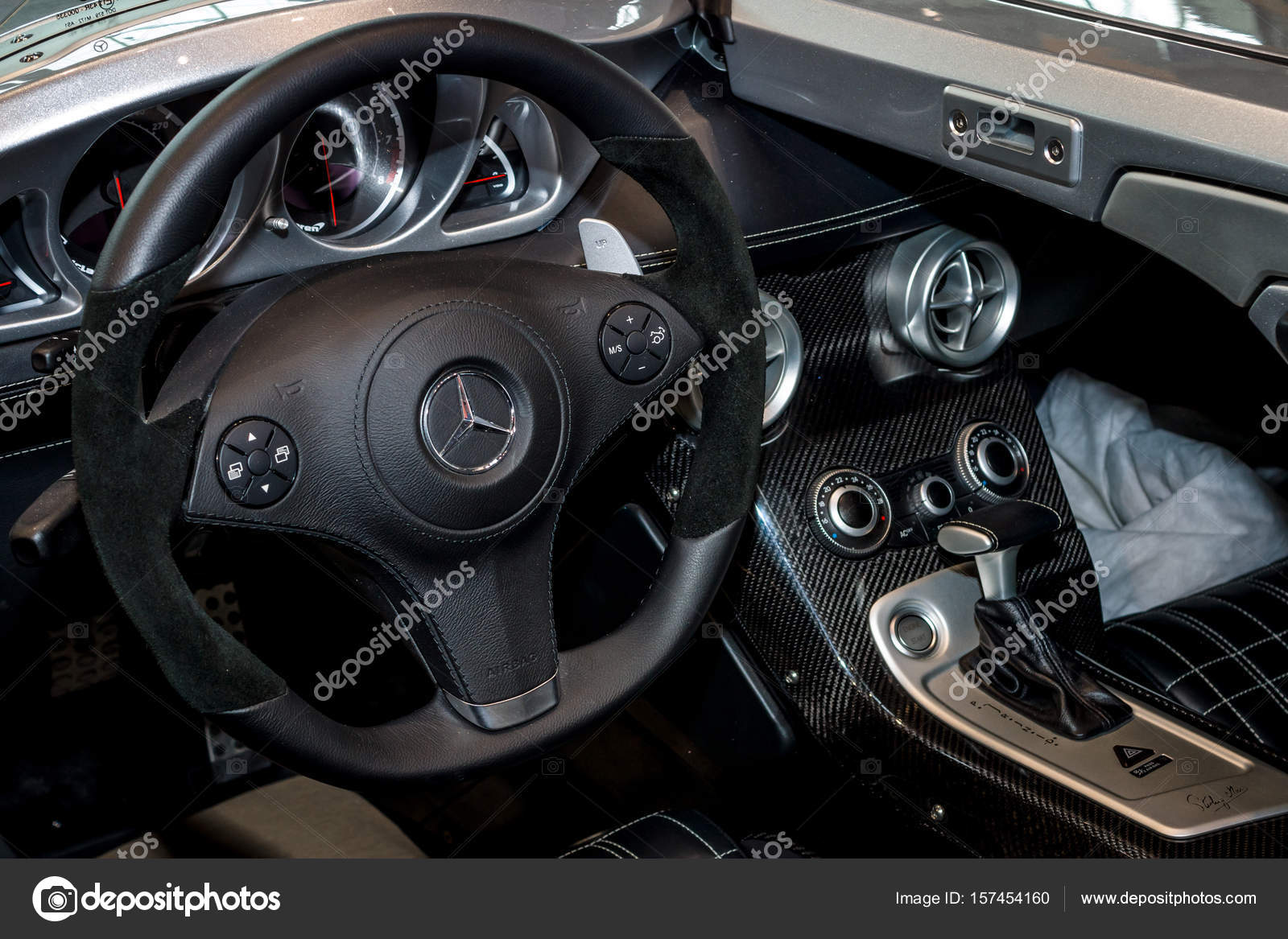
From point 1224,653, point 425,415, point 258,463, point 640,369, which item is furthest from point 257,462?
point 1224,653

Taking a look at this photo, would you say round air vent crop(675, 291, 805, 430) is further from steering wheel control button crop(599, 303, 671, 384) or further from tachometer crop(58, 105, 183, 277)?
tachometer crop(58, 105, 183, 277)

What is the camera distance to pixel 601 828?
153 centimetres

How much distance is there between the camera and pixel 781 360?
137cm

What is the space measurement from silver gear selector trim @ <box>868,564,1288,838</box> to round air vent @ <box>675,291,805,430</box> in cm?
26

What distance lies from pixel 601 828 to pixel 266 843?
1.83 ft

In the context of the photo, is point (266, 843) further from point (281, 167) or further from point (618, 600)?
point (281, 167)

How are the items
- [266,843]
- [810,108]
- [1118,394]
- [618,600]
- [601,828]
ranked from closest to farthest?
[810,108], [618,600], [601,828], [266,843], [1118,394]

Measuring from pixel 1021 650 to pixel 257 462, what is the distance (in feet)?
2.89

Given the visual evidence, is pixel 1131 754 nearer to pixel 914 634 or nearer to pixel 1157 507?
pixel 914 634

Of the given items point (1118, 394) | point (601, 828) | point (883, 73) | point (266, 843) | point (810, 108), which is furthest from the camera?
point (1118, 394)

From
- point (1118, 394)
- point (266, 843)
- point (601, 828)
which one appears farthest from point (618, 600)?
point (1118, 394)
